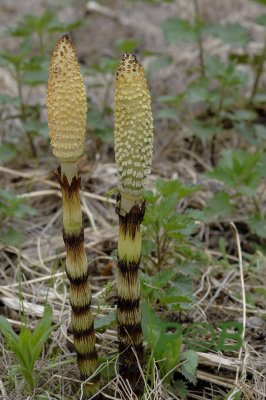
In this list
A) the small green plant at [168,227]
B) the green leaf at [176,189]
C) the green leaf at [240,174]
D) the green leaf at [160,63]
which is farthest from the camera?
the green leaf at [160,63]

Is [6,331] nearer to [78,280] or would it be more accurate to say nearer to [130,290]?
[78,280]

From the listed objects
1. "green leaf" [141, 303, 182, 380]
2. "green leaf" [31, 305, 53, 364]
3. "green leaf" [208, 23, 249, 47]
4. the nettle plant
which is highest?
"green leaf" [208, 23, 249, 47]

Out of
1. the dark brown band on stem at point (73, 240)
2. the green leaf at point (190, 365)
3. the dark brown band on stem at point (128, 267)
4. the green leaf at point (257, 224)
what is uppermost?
the dark brown band on stem at point (73, 240)

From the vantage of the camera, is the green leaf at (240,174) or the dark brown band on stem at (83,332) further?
the green leaf at (240,174)

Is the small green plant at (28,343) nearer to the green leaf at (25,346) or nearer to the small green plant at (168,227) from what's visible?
the green leaf at (25,346)

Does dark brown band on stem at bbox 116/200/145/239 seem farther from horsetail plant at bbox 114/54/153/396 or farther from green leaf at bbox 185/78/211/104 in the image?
green leaf at bbox 185/78/211/104

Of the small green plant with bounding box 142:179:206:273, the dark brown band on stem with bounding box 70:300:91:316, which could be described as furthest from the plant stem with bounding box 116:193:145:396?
the small green plant with bounding box 142:179:206:273

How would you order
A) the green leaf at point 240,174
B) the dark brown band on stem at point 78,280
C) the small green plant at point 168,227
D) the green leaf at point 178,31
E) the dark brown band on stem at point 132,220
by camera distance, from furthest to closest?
the green leaf at point 178,31 → the green leaf at point 240,174 → the small green plant at point 168,227 → the dark brown band on stem at point 78,280 → the dark brown band on stem at point 132,220

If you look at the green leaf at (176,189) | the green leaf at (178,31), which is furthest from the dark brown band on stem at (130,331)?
the green leaf at (178,31)
